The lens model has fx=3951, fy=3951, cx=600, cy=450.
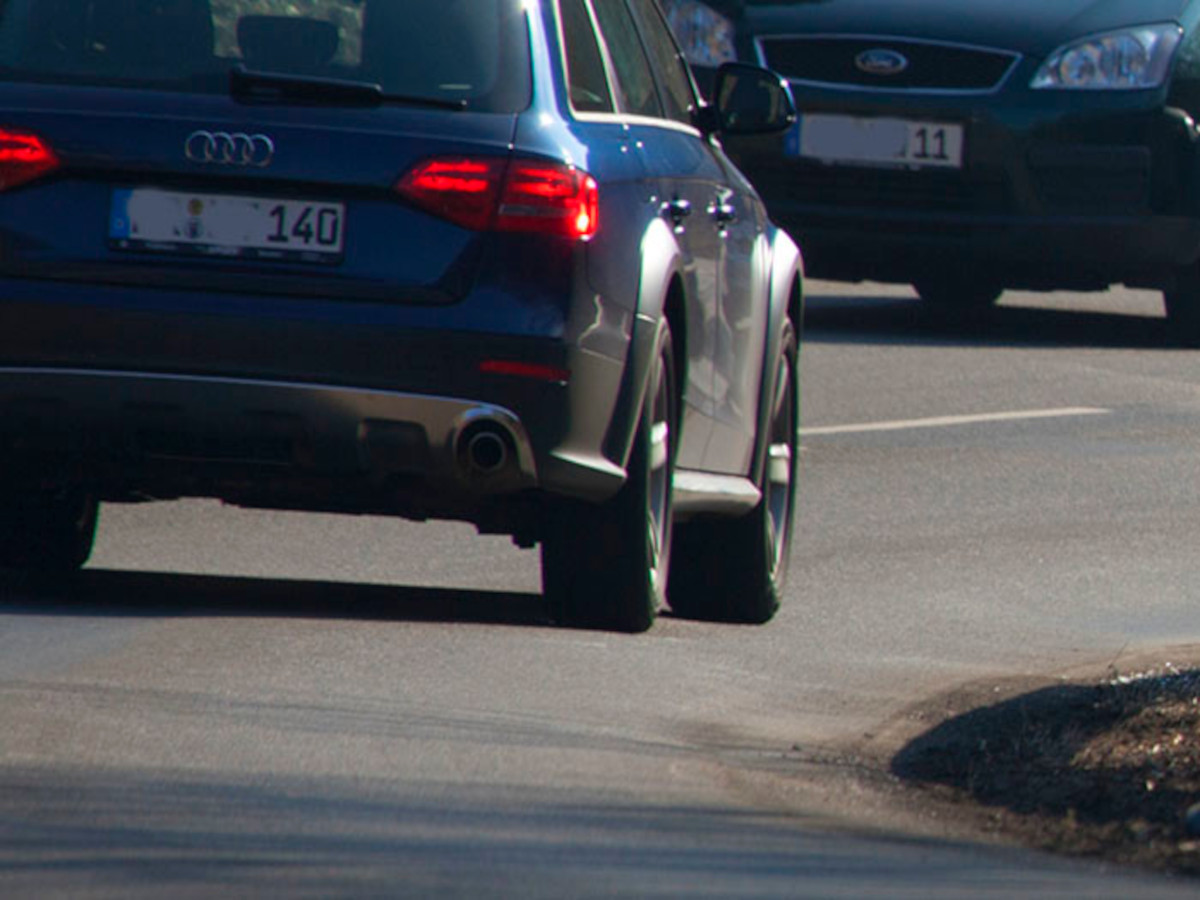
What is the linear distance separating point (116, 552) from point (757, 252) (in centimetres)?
194

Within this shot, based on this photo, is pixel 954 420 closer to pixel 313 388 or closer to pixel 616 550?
pixel 616 550

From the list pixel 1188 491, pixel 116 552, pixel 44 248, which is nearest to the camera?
pixel 44 248

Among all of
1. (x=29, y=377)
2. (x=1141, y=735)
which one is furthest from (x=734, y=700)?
(x=29, y=377)

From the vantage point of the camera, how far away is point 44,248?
8023 millimetres

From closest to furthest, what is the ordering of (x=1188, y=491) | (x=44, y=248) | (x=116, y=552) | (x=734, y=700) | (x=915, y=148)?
(x=734, y=700), (x=44, y=248), (x=116, y=552), (x=1188, y=491), (x=915, y=148)

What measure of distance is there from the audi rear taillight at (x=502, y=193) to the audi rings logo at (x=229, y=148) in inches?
11.2

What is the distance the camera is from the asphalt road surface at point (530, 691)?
5504mm

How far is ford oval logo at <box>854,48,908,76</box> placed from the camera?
16438 millimetres

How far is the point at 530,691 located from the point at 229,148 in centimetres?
140

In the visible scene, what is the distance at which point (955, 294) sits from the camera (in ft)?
61.2

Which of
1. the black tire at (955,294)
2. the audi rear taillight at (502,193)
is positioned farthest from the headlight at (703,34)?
the audi rear taillight at (502,193)

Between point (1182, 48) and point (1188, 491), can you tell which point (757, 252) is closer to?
point (1188, 491)

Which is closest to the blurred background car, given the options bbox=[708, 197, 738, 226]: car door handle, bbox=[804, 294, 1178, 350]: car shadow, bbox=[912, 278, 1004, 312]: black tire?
bbox=[708, 197, 738, 226]: car door handle

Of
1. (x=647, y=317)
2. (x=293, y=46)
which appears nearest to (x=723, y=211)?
(x=647, y=317)
